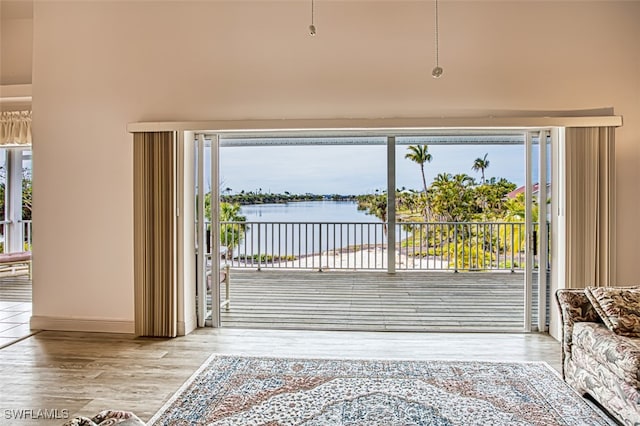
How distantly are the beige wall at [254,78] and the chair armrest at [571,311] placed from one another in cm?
129

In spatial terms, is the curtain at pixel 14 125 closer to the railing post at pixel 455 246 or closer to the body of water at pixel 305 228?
the body of water at pixel 305 228

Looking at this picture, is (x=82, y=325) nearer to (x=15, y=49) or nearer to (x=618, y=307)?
(x=15, y=49)

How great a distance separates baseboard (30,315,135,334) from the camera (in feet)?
13.1

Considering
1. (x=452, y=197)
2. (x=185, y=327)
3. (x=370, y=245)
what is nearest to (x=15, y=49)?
(x=185, y=327)

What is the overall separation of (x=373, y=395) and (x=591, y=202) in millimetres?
2480

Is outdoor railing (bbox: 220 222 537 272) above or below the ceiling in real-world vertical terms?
below

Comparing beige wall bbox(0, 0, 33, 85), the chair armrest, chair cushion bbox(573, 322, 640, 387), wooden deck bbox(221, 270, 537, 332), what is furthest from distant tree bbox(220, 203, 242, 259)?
chair cushion bbox(573, 322, 640, 387)

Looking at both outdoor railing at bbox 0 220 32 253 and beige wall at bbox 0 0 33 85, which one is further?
outdoor railing at bbox 0 220 32 253

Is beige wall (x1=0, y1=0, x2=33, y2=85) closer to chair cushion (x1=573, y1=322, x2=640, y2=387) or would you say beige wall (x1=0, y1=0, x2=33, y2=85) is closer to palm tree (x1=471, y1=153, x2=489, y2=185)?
chair cushion (x1=573, y1=322, x2=640, y2=387)

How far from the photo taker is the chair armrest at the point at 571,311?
2689mm

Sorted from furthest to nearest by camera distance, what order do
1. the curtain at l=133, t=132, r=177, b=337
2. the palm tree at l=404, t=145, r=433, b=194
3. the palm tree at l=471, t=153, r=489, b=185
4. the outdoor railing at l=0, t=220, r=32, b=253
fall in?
the palm tree at l=404, t=145, r=433, b=194
the palm tree at l=471, t=153, r=489, b=185
the outdoor railing at l=0, t=220, r=32, b=253
the curtain at l=133, t=132, r=177, b=337

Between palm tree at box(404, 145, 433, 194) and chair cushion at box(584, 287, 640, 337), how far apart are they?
16.5ft

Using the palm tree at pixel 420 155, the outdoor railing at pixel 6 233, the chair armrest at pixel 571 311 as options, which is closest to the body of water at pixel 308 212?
the palm tree at pixel 420 155

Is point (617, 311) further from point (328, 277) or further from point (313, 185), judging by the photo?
point (313, 185)
